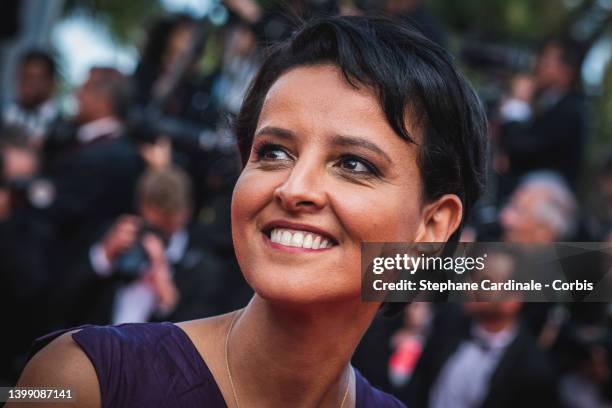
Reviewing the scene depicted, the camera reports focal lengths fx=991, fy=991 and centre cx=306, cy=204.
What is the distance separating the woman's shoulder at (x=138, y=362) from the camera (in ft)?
6.61

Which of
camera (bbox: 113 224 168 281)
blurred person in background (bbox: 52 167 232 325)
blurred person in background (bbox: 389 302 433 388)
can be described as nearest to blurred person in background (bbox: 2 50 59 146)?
blurred person in background (bbox: 52 167 232 325)

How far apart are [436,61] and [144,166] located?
355 centimetres

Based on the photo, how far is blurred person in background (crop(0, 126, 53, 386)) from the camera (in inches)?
185

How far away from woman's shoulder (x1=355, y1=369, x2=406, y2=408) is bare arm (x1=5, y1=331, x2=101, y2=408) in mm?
748

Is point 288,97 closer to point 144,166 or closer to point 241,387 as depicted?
point 241,387

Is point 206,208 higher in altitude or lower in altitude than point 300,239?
lower

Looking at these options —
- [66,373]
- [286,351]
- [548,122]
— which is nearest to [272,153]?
[286,351]

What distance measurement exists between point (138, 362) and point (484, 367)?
2.74 metres

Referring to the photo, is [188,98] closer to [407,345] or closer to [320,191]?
[407,345]

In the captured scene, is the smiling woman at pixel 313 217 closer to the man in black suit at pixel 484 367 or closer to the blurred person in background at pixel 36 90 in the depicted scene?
the man in black suit at pixel 484 367

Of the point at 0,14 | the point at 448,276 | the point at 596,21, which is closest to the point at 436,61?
the point at 448,276

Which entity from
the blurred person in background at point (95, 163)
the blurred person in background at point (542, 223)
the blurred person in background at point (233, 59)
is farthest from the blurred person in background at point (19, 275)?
the blurred person in background at point (542, 223)

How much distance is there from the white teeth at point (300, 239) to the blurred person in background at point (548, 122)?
13.0 ft

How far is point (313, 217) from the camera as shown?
2.12 m
